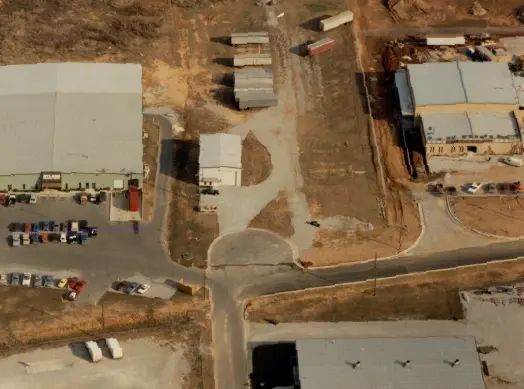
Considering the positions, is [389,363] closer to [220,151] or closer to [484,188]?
[484,188]

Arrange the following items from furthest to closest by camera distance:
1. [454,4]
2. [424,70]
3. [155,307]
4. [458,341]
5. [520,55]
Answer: [454,4]
[520,55]
[424,70]
[155,307]
[458,341]

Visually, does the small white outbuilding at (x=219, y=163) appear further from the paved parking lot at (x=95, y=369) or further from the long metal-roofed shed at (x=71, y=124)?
the paved parking lot at (x=95, y=369)

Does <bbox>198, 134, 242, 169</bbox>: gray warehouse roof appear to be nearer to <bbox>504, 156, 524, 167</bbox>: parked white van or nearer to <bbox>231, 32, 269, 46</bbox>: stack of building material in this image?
<bbox>231, 32, 269, 46</bbox>: stack of building material

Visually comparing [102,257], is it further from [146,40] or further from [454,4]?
[454,4]

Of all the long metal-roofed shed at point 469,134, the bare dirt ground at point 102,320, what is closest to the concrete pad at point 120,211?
the bare dirt ground at point 102,320

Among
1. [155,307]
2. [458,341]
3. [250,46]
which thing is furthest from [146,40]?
[458,341]
